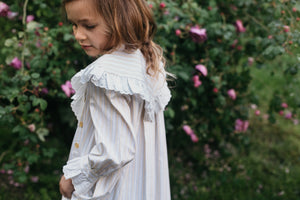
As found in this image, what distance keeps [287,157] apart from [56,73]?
228 centimetres

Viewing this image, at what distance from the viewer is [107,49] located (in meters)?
1.32

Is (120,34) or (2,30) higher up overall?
(120,34)

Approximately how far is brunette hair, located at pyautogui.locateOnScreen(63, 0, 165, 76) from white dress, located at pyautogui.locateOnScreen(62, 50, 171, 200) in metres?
0.04

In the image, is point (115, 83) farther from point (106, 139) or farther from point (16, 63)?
point (16, 63)

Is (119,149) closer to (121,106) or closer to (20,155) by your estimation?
(121,106)

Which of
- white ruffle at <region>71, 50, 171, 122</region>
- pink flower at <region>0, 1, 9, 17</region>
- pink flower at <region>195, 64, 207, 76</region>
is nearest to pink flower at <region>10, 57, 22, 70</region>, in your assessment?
pink flower at <region>0, 1, 9, 17</region>

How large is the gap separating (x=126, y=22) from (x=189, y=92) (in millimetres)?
1276

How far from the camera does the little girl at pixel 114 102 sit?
3.91 ft

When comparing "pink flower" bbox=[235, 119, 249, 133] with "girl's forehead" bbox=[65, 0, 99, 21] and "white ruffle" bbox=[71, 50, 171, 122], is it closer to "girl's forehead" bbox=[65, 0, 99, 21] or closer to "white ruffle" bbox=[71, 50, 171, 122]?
"white ruffle" bbox=[71, 50, 171, 122]

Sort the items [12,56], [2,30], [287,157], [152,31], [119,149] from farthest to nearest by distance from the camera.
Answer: [287,157], [2,30], [12,56], [152,31], [119,149]

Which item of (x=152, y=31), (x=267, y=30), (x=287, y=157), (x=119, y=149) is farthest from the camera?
(x=287, y=157)

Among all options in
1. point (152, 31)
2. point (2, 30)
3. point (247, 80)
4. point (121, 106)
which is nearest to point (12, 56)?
point (2, 30)

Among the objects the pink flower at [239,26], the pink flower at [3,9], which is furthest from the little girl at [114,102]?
the pink flower at [239,26]

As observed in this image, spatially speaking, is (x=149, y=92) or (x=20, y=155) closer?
(x=149, y=92)
